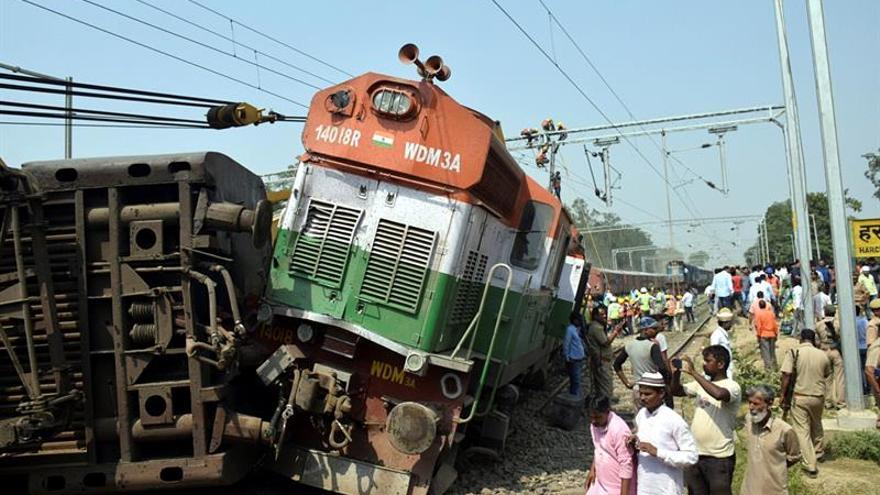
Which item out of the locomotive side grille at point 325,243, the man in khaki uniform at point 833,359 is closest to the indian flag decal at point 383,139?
A: the locomotive side grille at point 325,243

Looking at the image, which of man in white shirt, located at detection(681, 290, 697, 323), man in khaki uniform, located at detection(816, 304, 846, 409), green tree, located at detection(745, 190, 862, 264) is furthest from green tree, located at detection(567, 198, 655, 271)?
man in khaki uniform, located at detection(816, 304, 846, 409)

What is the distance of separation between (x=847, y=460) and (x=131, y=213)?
328 inches

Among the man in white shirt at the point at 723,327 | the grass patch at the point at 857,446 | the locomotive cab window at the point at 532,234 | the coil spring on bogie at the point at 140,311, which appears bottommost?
the grass patch at the point at 857,446

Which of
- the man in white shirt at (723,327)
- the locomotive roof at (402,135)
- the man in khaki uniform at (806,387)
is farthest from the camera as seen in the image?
the man in white shirt at (723,327)

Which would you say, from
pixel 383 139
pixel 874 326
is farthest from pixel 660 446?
pixel 874 326

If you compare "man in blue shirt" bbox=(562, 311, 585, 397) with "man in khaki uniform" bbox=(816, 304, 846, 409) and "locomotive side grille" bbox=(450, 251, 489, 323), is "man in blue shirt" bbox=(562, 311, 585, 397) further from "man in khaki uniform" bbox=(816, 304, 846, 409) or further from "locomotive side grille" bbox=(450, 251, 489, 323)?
"locomotive side grille" bbox=(450, 251, 489, 323)

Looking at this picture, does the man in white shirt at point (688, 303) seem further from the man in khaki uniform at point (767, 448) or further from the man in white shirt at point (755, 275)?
the man in khaki uniform at point (767, 448)

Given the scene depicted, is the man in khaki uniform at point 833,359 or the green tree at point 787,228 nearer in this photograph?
the man in khaki uniform at point 833,359

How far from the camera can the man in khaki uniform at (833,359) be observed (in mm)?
11539

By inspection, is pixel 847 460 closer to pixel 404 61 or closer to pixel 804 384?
pixel 804 384

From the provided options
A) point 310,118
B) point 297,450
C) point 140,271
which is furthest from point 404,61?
point 297,450

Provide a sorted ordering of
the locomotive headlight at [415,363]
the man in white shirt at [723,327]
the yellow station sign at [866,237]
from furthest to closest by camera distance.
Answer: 1. the yellow station sign at [866,237]
2. the man in white shirt at [723,327]
3. the locomotive headlight at [415,363]

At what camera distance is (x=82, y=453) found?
18.1ft

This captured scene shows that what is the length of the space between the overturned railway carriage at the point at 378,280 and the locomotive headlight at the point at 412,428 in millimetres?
66
